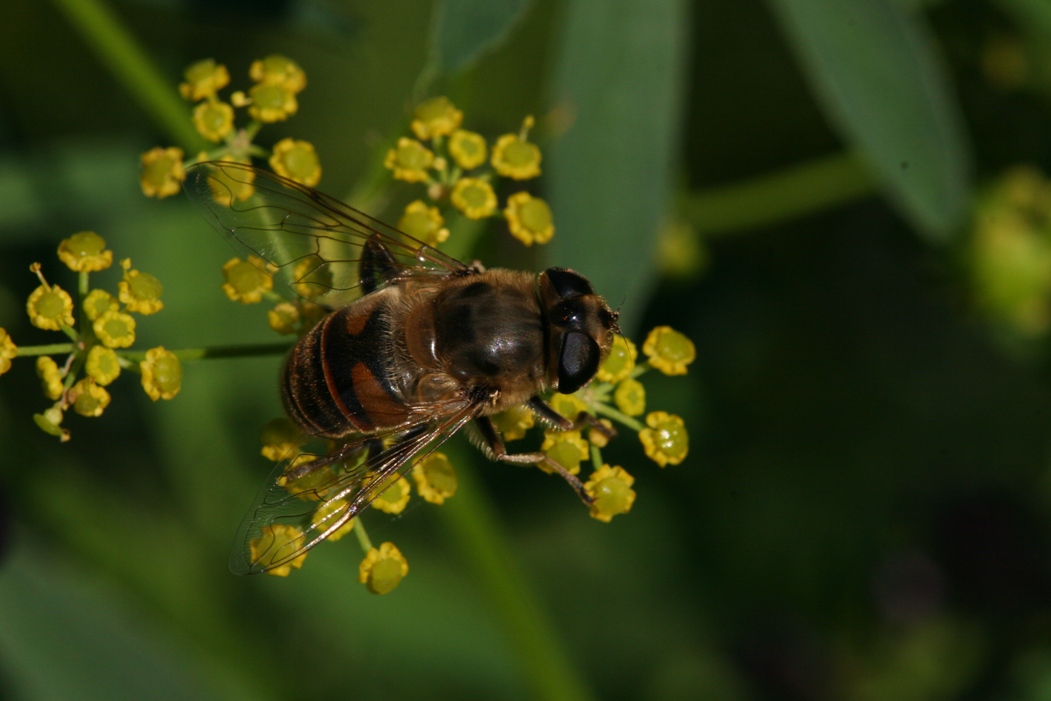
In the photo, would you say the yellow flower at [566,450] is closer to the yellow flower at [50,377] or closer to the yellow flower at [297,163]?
the yellow flower at [297,163]

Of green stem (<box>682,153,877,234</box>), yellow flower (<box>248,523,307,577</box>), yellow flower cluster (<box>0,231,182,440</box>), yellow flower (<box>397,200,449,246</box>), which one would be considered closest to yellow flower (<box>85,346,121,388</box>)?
yellow flower cluster (<box>0,231,182,440</box>)

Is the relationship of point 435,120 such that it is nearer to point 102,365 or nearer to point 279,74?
point 279,74

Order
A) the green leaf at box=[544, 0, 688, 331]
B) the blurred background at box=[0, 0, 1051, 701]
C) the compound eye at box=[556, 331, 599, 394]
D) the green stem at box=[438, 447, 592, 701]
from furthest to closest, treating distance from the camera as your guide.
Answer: the blurred background at box=[0, 0, 1051, 701] → the green stem at box=[438, 447, 592, 701] → the green leaf at box=[544, 0, 688, 331] → the compound eye at box=[556, 331, 599, 394]

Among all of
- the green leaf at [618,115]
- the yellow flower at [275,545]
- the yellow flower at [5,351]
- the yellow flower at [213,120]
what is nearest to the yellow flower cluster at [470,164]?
the green leaf at [618,115]

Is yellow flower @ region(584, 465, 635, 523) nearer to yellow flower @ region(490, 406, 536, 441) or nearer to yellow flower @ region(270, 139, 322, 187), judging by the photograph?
yellow flower @ region(490, 406, 536, 441)

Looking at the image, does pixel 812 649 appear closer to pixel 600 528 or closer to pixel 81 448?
pixel 600 528

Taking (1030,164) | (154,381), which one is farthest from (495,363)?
(1030,164)
